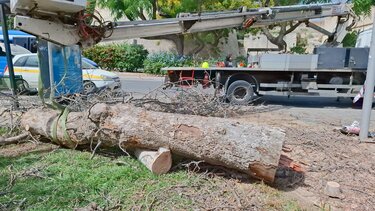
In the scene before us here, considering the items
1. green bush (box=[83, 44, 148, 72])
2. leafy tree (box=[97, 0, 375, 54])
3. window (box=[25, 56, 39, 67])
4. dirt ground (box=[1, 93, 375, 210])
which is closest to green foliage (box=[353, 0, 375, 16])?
dirt ground (box=[1, 93, 375, 210])

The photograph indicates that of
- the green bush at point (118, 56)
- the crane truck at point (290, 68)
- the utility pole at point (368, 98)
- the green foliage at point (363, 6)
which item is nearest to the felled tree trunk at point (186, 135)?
the utility pole at point (368, 98)

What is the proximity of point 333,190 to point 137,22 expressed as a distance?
4.39 meters

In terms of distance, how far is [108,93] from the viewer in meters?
6.05

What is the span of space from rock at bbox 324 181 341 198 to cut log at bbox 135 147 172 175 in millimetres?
1939

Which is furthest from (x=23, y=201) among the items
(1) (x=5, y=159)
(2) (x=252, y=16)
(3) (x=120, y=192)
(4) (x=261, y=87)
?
(4) (x=261, y=87)

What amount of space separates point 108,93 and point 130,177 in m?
2.44

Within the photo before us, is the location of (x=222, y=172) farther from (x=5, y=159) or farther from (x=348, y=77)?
(x=348, y=77)

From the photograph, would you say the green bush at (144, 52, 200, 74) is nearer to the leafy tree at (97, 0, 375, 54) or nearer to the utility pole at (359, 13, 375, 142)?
the leafy tree at (97, 0, 375, 54)

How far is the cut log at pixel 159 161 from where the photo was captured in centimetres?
403

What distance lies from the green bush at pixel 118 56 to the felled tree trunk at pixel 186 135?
17.4 metres

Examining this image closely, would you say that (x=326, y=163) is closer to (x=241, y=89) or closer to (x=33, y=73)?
(x=241, y=89)

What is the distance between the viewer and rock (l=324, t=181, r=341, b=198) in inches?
154

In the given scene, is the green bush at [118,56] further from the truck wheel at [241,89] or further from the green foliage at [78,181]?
the green foliage at [78,181]

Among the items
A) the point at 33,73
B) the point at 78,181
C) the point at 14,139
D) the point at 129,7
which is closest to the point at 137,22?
the point at 14,139
